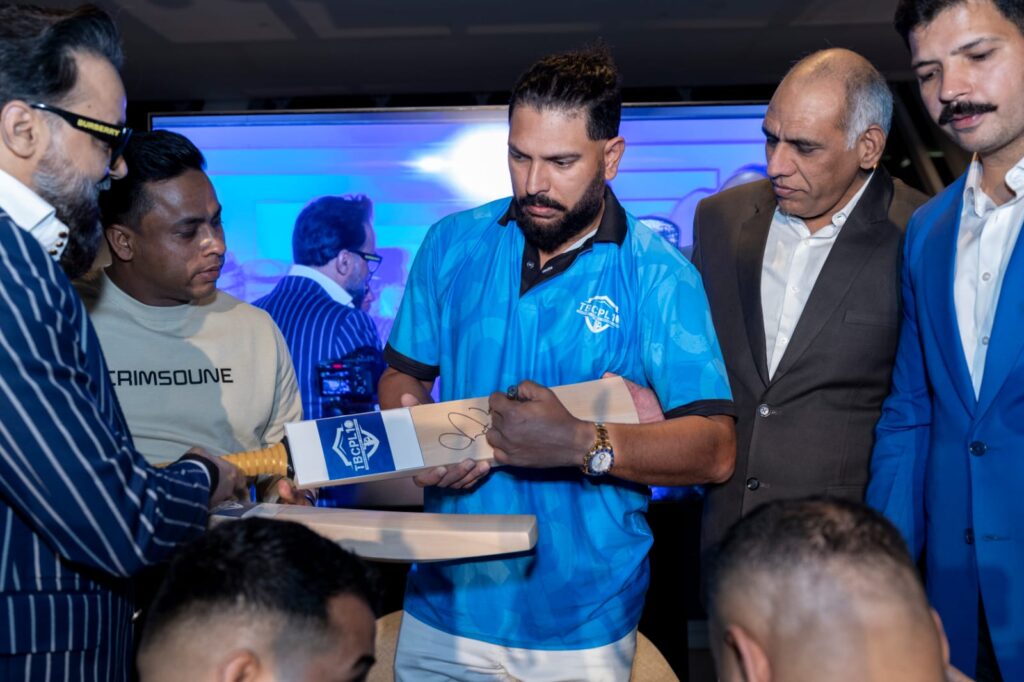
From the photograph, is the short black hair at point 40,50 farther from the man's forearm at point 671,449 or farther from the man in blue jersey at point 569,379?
the man's forearm at point 671,449

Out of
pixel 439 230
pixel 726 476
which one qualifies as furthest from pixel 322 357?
pixel 726 476

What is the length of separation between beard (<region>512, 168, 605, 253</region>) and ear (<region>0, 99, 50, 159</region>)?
0.94 metres

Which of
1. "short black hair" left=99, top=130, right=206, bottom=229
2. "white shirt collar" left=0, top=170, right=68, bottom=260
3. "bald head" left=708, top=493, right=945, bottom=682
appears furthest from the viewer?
"short black hair" left=99, top=130, right=206, bottom=229

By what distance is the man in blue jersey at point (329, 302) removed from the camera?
489 centimetres

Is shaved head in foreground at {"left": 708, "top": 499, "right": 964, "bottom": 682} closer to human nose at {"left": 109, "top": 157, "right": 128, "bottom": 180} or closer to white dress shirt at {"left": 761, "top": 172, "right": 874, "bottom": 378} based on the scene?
human nose at {"left": 109, "top": 157, "right": 128, "bottom": 180}

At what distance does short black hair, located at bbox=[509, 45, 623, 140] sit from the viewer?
1.99m

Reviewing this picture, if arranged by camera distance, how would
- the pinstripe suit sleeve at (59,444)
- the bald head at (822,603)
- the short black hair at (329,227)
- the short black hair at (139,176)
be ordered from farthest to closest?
1. the short black hair at (329,227)
2. the short black hair at (139,176)
3. the pinstripe suit sleeve at (59,444)
4. the bald head at (822,603)

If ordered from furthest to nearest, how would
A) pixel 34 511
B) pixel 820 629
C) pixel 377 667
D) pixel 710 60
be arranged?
pixel 710 60 < pixel 377 667 < pixel 34 511 < pixel 820 629

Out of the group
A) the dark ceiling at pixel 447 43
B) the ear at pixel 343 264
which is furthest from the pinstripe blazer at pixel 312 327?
the dark ceiling at pixel 447 43

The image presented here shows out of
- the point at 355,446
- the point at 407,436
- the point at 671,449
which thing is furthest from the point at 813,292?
the point at 355,446

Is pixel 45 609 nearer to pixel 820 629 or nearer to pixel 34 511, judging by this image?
pixel 34 511

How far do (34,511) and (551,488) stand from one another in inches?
39.8

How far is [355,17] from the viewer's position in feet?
18.5

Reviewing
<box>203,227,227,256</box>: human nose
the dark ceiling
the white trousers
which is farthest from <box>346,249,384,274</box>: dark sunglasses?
the white trousers
